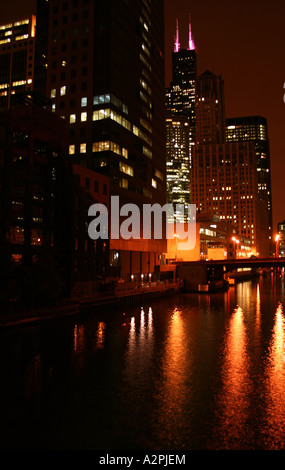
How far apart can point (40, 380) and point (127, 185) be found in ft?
219

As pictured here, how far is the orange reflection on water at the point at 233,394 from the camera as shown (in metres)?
16.6

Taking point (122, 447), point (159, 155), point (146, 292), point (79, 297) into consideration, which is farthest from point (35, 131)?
point (159, 155)

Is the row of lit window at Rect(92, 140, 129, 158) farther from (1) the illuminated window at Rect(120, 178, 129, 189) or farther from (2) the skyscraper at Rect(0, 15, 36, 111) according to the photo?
(2) the skyscraper at Rect(0, 15, 36, 111)

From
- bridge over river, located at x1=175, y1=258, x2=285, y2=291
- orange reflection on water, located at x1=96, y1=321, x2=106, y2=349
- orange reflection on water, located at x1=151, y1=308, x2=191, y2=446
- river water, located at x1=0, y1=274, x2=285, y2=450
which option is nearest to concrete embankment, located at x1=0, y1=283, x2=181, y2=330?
river water, located at x1=0, y1=274, x2=285, y2=450

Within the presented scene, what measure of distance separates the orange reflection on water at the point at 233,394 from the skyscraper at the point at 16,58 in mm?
128436

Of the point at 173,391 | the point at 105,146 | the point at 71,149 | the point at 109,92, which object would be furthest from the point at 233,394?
the point at 109,92

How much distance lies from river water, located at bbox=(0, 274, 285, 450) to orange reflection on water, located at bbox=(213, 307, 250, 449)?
0.06 meters

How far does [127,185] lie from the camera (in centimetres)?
8694

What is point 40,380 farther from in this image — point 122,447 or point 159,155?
point 159,155

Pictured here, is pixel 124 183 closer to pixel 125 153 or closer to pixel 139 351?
pixel 125 153

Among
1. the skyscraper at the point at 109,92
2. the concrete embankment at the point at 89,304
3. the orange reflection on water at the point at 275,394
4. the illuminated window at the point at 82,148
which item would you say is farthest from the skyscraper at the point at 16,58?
the orange reflection on water at the point at 275,394

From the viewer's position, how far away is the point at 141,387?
75.2 feet

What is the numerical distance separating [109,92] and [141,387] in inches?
2865

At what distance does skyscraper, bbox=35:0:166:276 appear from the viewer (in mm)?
82625
